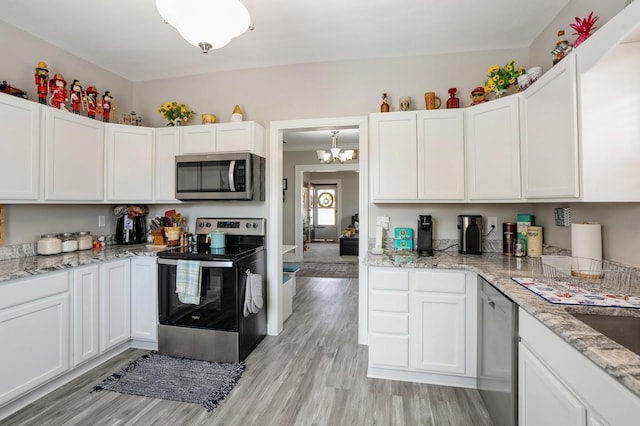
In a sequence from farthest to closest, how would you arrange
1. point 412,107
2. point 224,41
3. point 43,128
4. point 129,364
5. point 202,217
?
point 202,217 < point 412,107 < point 129,364 < point 43,128 < point 224,41

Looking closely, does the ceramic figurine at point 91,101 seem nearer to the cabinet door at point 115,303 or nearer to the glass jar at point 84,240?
the glass jar at point 84,240

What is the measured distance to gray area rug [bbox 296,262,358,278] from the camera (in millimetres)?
5688

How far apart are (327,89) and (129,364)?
9.88 feet

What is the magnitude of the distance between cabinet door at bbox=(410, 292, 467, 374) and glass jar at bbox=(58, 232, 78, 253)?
292cm

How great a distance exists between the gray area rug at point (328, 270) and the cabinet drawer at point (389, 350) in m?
3.37

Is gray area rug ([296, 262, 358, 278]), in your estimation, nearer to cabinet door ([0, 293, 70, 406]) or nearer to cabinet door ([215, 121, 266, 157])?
cabinet door ([215, 121, 266, 157])

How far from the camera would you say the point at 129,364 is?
242 cm

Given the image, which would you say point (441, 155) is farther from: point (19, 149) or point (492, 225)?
point (19, 149)

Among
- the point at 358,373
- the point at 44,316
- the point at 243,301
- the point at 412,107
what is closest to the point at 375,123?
the point at 412,107

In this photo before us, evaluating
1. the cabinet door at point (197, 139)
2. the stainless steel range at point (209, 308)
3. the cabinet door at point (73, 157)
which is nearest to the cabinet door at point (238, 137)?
the cabinet door at point (197, 139)

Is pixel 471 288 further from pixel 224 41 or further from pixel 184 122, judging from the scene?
pixel 184 122

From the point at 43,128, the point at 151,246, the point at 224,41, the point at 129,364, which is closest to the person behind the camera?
Result: the point at 224,41

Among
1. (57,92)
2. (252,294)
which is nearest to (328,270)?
(252,294)

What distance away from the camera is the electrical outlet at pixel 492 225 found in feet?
8.57
